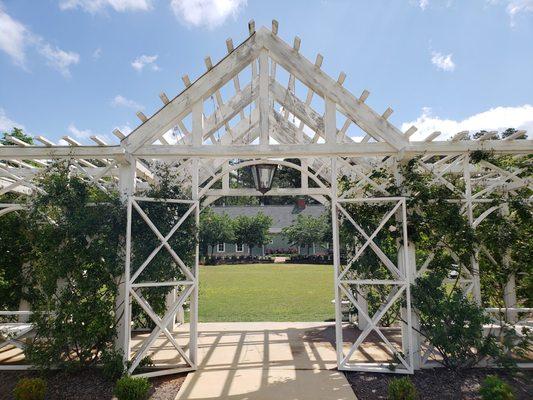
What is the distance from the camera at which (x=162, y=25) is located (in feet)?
22.2

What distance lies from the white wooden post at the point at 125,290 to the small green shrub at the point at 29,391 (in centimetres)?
112

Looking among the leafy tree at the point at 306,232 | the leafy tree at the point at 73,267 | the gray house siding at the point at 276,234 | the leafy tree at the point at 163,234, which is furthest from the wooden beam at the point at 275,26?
the gray house siding at the point at 276,234

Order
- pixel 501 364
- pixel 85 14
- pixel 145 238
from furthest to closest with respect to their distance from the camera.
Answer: pixel 85 14
pixel 145 238
pixel 501 364

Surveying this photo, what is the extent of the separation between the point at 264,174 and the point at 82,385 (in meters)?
4.31

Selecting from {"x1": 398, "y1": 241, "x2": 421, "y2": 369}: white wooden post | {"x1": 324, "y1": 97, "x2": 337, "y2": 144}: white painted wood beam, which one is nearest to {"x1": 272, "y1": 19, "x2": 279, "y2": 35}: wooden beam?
{"x1": 324, "y1": 97, "x2": 337, "y2": 144}: white painted wood beam

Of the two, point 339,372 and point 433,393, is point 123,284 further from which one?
point 433,393

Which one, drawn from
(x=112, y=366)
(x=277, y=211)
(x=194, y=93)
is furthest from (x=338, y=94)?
(x=277, y=211)

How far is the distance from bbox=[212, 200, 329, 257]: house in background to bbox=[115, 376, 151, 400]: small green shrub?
2921cm

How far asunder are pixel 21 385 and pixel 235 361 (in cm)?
314

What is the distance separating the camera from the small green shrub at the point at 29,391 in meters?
4.28

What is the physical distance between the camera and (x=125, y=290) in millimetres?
5387

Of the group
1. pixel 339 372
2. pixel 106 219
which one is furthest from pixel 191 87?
pixel 339 372

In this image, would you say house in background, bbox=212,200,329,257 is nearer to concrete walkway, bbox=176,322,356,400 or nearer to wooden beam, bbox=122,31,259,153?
concrete walkway, bbox=176,322,356,400

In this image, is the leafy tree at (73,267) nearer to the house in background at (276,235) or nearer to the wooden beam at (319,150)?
the wooden beam at (319,150)
